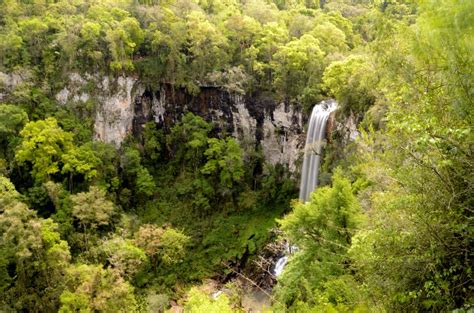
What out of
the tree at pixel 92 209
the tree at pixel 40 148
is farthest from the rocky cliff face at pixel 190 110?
the tree at pixel 92 209

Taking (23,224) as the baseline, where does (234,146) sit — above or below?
above

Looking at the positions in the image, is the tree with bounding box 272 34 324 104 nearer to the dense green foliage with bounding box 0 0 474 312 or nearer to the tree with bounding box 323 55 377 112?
the dense green foliage with bounding box 0 0 474 312

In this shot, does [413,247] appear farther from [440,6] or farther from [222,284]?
[222,284]

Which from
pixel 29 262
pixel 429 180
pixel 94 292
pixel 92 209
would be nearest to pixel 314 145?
pixel 92 209

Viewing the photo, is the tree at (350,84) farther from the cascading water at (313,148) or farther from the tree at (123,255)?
the tree at (123,255)

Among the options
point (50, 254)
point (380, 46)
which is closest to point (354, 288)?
point (380, 46)

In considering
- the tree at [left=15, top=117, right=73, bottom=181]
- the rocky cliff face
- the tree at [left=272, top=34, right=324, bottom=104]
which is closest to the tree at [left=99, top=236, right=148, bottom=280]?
the tree at [left=15, top=117, right=73, bottom=181]
